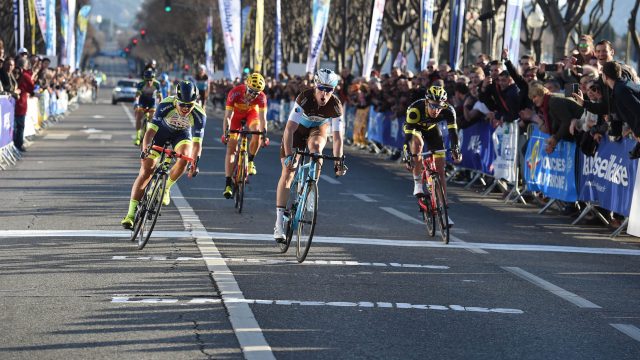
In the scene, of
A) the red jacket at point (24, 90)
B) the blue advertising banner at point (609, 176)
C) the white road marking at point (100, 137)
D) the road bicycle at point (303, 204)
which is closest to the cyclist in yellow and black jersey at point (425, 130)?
the blue advertising banner at point (609, 176)

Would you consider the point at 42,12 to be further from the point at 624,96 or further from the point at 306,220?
the point at 306,220

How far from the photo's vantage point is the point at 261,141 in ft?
55.9

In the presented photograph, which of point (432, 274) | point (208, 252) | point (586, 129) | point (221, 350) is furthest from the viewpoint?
point (586, 129)

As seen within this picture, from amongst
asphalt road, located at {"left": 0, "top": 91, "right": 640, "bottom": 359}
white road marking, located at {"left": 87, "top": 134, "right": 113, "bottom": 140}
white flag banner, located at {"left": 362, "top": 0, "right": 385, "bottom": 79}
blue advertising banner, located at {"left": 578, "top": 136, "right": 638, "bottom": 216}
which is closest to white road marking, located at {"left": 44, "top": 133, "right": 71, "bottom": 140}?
white road marking, located at {"left": 87, "top": 134, "right": 113, "bottom": 140}

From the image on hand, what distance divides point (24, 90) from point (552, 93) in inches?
508

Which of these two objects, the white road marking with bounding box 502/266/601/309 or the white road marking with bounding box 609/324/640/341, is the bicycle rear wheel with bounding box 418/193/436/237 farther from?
the white road marking with bounding box 609/324/640/341

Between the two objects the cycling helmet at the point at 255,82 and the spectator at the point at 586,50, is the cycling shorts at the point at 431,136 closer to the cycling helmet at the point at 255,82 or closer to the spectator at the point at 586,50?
the cycling helmet at the point at 255,82

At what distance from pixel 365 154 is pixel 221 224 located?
17.5 m

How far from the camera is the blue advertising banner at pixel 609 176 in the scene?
588 inches

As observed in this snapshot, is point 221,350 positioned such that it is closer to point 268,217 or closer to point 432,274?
point 432,274

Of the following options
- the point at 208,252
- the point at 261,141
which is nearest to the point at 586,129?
the point at 261,141

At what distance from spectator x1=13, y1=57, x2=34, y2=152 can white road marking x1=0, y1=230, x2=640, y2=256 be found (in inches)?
544

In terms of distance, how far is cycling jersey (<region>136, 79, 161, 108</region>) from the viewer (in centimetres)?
2650

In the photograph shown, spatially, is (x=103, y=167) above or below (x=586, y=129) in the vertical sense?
below
